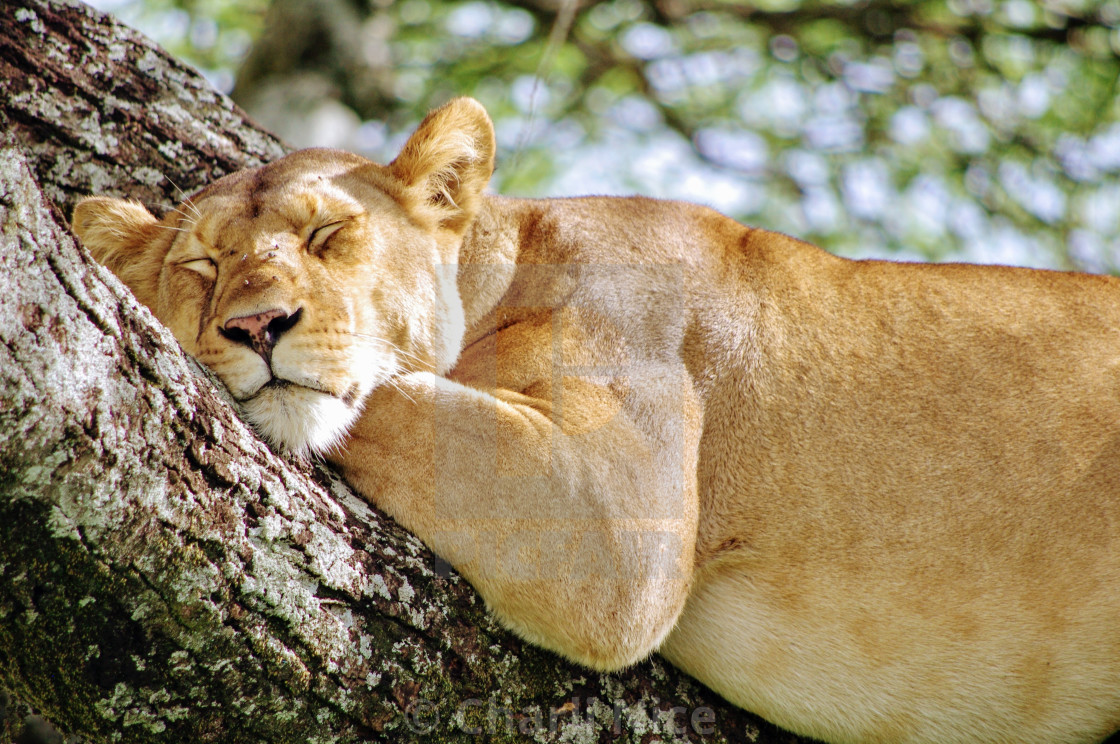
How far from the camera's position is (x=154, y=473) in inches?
85.5

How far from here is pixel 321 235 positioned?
3.56 m

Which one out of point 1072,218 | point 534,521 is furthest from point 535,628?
point 1072,218

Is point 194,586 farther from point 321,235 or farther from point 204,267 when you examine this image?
point 321,235

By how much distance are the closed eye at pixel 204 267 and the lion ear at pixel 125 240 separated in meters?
0.22

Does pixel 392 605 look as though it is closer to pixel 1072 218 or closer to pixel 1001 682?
pixel 1001 682

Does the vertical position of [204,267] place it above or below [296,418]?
above

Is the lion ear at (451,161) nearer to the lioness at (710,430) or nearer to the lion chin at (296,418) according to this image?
the lioness at (710,430)

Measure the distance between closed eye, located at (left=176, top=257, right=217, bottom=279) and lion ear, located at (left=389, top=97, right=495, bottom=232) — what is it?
3.08 feet

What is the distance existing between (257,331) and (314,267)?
0.47 metres

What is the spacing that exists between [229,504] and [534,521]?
105cm

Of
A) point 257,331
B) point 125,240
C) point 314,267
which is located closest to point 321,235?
point 314,267

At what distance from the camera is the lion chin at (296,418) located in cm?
288

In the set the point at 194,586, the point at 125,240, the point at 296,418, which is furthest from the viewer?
the point at 125,240

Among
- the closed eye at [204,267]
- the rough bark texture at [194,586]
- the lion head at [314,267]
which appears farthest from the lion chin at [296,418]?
the closed eye at [204,267]
